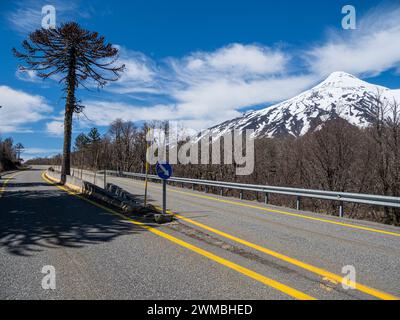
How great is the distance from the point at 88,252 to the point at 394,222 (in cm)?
1437

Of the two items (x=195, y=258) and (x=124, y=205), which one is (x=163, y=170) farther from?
(x=195, y=258)

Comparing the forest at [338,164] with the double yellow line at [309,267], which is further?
the forest at [338,164]

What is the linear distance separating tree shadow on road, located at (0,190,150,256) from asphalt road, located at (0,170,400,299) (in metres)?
0.02

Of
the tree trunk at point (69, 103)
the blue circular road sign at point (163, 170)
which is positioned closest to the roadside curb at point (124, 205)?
the blue circular road sign at point (163, 170)

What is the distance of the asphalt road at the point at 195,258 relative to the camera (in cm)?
381

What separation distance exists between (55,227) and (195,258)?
393cm

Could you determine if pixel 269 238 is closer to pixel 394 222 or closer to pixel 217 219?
pixel 217 219

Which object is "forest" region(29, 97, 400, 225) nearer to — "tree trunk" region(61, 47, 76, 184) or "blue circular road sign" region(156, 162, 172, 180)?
"blue circular road sign" region(156, 162, 172, 180)

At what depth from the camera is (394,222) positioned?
14.7 meters

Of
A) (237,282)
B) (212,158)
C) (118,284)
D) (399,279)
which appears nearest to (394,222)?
(399,279)

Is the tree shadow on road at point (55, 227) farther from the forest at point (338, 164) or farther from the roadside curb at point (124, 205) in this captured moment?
the forest at point (338, 164)

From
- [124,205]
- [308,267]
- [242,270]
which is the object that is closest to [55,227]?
→ [124,205]

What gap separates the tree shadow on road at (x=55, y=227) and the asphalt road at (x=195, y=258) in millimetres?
22

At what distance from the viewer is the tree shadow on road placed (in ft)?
19.4
